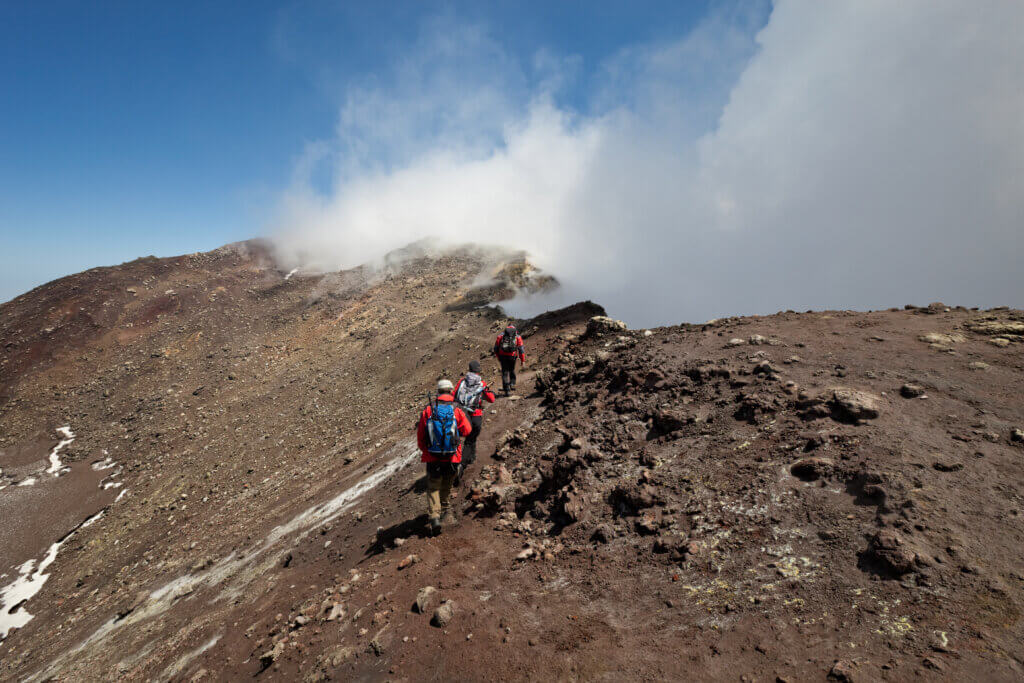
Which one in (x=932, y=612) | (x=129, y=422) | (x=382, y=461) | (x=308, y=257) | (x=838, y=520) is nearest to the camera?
(x=932, y=612)

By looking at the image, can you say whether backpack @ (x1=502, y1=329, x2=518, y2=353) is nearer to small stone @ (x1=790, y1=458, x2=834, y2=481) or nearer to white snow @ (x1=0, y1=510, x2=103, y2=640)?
small stone @ (x1=790, y1=458, x2=834, y2=481)

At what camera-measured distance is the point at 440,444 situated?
6.49 m

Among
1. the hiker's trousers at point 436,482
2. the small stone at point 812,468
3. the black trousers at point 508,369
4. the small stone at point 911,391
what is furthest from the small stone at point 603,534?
the black trousers at point 508,369

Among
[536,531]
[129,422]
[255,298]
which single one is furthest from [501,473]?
[255,298]

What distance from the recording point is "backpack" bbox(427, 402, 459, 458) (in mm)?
6492

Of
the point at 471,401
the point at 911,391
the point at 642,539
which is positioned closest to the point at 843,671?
the point at 642,539

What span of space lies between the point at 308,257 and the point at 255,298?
12.0 meters

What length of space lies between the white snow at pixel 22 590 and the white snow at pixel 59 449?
733cm

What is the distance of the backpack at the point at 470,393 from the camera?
7809 mm

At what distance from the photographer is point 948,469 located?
4426mm

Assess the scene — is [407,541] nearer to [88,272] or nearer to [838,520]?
[838,520]

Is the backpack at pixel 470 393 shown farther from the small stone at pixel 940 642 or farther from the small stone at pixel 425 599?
the small stone at pixel 940 642

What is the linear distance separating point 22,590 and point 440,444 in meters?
17.7

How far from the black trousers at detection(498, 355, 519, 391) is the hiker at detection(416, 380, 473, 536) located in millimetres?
4686
